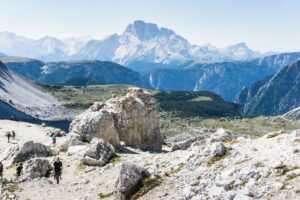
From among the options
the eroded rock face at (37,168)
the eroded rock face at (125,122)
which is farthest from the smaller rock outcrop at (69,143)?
the eroded rock face at (37,168)

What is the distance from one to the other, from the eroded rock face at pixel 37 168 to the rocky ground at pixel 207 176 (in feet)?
2.73

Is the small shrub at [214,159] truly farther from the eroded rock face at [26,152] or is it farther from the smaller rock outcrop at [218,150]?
the eroded rock face at [26,152]

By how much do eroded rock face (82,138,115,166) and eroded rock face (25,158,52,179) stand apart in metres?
3.56

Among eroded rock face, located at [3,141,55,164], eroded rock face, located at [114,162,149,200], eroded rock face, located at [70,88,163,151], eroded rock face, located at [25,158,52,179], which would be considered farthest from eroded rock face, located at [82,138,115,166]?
eroded rock face, located at [70,88,163,151]

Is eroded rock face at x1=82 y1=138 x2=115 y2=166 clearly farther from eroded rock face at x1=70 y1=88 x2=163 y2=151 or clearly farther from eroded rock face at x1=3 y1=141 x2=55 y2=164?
eroded rock face at x1=70 y1=88 x2=163 y2=151

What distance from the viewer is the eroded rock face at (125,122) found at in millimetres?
62344

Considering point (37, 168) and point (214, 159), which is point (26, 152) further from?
point (214, 159)

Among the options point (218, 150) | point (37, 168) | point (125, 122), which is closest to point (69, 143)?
point (37, 168)

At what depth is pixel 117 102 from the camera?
243ft

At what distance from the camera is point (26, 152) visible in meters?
50.2

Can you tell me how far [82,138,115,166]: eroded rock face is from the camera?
44.6 meters

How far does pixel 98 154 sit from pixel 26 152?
9.32 m

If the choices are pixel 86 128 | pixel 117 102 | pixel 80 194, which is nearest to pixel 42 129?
pixel 117 102

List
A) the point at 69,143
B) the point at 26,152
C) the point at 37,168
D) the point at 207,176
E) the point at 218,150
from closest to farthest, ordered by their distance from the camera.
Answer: the point at 207,176
the point at 218,150
the point at 37,168
the point at 26,152
the point at 69,143
